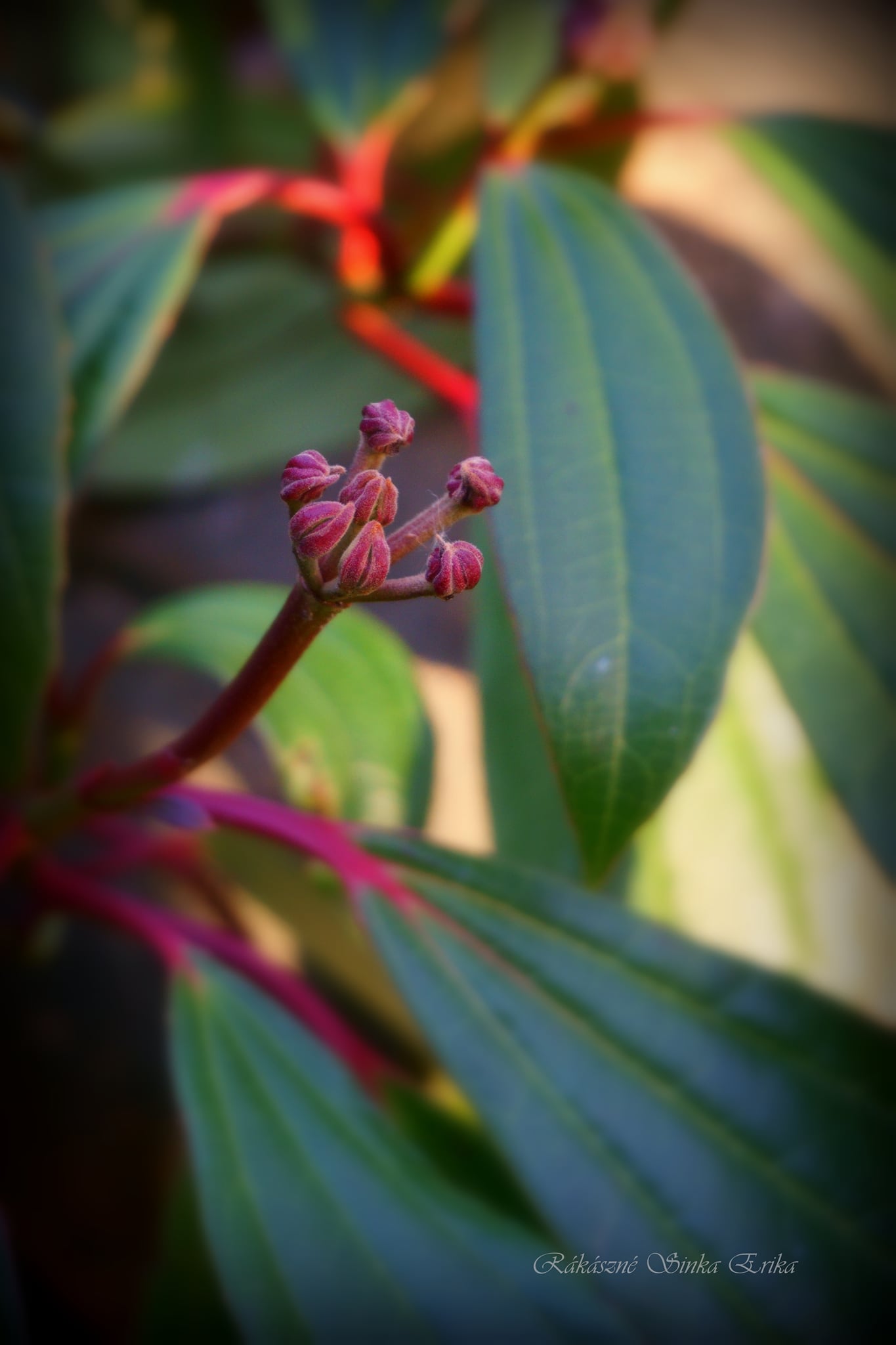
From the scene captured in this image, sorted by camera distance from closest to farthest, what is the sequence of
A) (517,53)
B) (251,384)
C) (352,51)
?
(517,53), (352,51), (251,384)

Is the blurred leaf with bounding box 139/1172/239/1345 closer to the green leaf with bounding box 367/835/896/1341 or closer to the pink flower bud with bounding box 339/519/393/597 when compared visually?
the green leaf with bounding box 367/835/896/1341

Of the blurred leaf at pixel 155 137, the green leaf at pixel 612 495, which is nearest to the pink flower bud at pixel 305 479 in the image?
the green leaf at pixel 612 495

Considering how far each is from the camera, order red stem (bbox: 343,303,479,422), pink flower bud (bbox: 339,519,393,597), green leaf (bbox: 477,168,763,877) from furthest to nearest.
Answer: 1. red stem (bbox: 343,303,479,422)
2. green leaf (bbox: 477,168,763,877)
3. pink flower bud (bbox: 339,519,393,597)

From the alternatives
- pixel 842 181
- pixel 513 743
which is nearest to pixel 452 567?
pixel 513 743

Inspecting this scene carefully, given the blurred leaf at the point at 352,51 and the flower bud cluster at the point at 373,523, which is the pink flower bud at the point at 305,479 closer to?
the flower bud cluster at the point at 373,523

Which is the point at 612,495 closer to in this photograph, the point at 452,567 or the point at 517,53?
the point at 452,567

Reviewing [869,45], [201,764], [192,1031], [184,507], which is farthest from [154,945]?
[869,45]

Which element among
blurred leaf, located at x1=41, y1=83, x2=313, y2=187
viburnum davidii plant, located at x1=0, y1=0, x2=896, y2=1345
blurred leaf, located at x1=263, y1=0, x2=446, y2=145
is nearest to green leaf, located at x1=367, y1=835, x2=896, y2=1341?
viburnum davidii plant, located at x1=0, y1=0, x2=896, y2=1345

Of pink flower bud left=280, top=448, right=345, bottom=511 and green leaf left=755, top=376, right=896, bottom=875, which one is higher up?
green leaf left=755, top=376, right=896, bottom=875
